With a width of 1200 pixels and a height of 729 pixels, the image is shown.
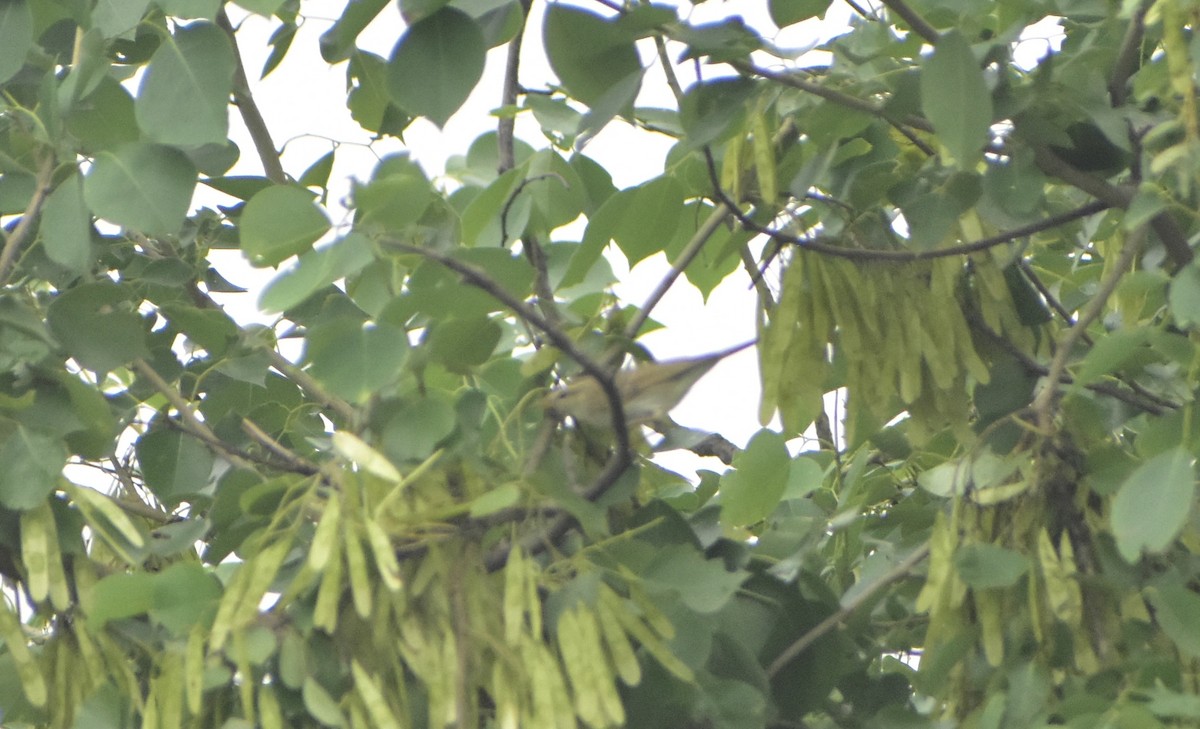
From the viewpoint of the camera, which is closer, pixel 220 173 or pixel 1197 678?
pixel 1197 678

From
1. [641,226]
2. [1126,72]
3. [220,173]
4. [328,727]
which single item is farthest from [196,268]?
[1126,72]

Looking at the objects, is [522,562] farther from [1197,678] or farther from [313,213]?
[1197,678]

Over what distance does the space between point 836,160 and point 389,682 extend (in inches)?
21.2

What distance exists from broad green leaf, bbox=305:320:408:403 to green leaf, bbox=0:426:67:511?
23cm

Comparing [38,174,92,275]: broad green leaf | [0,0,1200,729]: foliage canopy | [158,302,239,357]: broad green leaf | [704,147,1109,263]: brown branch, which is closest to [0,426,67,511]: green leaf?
[0,0,1200,729]: foliage canopy

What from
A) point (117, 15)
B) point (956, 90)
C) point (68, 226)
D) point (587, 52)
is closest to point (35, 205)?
point (68, 226)

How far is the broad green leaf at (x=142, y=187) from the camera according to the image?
2.98 feet

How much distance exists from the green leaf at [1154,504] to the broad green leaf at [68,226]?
674 mm

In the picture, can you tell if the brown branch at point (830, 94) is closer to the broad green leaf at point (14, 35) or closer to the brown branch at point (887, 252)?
the brown branch at point (887, 252)

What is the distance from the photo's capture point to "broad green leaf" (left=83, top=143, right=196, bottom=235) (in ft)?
2.98

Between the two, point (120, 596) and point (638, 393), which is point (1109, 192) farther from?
point (120, 596)

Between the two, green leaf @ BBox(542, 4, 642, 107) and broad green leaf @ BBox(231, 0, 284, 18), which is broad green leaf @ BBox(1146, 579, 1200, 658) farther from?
broad green leaf @ BBox(231, 0, 284, 18)

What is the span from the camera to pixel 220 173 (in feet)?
3.91

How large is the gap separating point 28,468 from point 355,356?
26 cm
